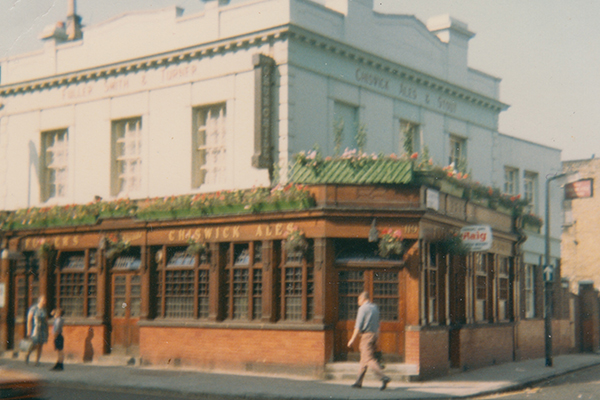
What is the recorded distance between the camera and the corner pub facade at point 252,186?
18.3 m

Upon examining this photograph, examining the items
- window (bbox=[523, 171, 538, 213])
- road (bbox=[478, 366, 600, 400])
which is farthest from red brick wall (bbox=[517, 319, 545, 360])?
window (bbox=[523, 171, 538, 213])

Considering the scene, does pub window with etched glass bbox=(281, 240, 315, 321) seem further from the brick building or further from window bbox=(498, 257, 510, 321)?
the brick building

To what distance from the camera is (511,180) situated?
Answer: 97.6 ft

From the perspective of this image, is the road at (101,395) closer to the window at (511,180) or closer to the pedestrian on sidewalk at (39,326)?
the pedestrian on sidewalk at (39,326)

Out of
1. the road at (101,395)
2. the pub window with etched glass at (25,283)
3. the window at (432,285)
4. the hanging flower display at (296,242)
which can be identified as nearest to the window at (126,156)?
the pub window with etched glass at (25,283)

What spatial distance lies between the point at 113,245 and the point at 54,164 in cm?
436

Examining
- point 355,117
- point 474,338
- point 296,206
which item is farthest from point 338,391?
point 355,117

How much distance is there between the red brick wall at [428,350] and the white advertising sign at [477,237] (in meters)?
2.21

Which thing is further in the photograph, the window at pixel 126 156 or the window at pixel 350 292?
the window at pixel 126 156

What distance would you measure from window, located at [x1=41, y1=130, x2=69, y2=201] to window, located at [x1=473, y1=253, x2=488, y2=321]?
12521 millimetres

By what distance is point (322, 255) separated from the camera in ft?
59.6

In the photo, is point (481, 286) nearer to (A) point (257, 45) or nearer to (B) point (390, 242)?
(B) point (390, 242)

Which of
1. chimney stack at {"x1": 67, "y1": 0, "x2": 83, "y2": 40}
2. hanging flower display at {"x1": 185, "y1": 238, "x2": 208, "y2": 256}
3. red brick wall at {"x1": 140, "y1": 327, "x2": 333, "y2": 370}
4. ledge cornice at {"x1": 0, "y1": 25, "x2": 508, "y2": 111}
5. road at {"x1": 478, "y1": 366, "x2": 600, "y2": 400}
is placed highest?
chimney stack at {"x1": 67, "y1": 0, "x2": 83, "y2": 40}

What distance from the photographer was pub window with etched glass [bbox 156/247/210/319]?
20.6 metres
